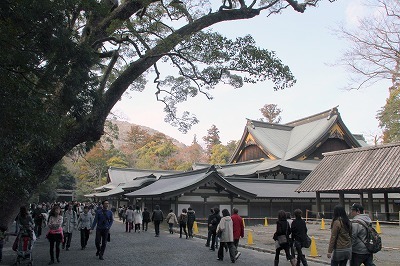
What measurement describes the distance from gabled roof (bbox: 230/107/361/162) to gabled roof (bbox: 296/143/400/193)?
689 centimetres

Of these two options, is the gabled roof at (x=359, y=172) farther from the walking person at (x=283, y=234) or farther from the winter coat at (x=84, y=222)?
the winter coat at (x=84, y=222)

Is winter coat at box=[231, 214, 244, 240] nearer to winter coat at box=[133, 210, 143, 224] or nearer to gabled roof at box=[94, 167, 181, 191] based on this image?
winter coat at box=[133, 210, 143, 224]

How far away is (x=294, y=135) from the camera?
40438 mm

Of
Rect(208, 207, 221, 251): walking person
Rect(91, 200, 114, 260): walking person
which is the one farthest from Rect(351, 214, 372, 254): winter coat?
Rect(91, 200, 114, 260): walking person

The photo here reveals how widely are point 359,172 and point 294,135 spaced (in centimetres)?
1787

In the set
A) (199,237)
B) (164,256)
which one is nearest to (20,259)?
(164,256)

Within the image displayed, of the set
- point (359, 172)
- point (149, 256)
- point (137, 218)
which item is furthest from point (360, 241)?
point (359, 172)

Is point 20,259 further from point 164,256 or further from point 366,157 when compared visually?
point 366,157

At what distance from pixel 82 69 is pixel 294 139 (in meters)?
33.5

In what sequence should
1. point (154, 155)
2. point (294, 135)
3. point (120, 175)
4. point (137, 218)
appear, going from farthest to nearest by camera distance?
point (154, 155), point (120, 175), point (294, 135), point (137, 218)

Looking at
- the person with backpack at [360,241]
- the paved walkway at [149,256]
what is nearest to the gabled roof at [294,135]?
the paved walkway at [149,256]

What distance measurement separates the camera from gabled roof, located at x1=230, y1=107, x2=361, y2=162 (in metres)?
34.0

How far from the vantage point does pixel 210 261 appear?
1027cm

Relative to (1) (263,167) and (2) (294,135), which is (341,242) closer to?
(1) (263,167)
